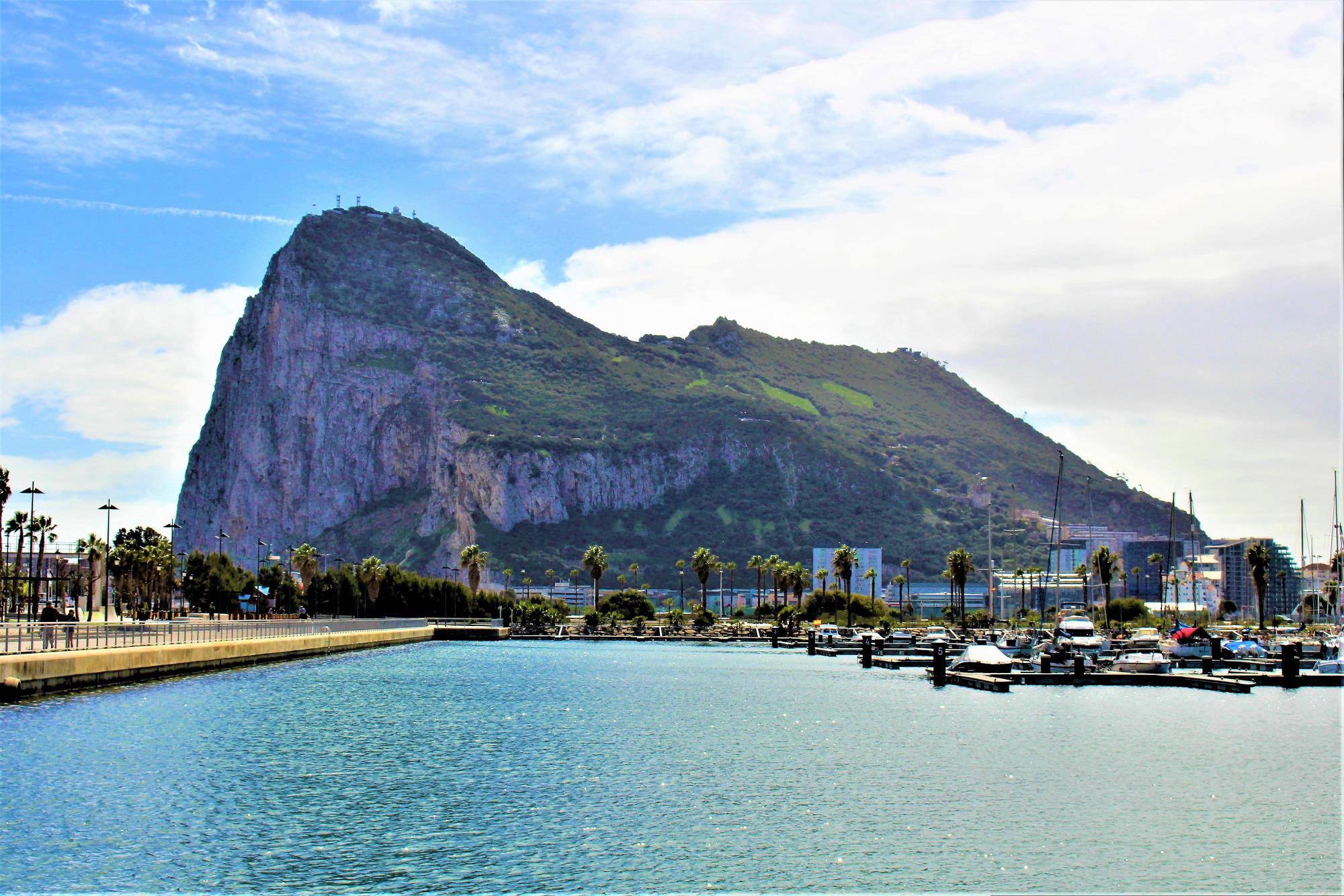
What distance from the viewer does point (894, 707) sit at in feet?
206

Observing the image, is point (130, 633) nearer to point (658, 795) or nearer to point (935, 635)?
point (658, 795)

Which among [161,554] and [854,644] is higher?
[161,554]

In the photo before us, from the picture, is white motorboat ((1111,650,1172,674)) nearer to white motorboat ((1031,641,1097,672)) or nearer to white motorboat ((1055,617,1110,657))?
white motorboat ((1031,641,1097,672))

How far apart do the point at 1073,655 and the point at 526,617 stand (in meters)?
116

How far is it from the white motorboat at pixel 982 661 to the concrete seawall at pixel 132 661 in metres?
46.1

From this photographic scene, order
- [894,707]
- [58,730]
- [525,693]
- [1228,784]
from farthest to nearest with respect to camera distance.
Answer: [525,693] < [894,707] < [58,730] < [1228,784]

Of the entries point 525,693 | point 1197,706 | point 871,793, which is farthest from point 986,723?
point 525,693

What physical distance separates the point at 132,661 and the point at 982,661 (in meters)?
48.8

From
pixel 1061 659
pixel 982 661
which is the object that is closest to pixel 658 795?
pixel 982 661

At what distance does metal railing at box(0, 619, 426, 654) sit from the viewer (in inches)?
2232

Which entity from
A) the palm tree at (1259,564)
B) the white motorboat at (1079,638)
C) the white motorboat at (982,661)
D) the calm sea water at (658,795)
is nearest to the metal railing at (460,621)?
the white motorboat at (1079,638)

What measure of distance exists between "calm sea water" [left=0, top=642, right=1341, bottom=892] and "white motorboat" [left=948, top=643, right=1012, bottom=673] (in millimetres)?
13955

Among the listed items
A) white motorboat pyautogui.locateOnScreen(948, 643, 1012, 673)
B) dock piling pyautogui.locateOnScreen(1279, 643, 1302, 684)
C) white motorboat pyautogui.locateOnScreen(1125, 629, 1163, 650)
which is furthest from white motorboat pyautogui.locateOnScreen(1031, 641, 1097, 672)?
dock piling pyautogui.locateOnScreen(1279, 643, 1302, 684)

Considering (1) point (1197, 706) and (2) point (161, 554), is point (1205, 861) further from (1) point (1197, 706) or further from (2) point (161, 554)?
(2) point (161, 554)
